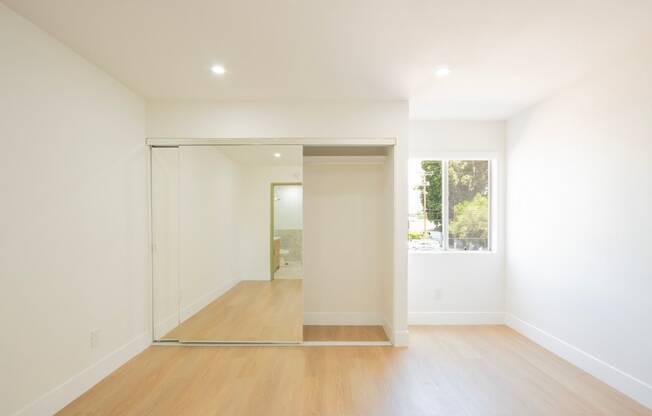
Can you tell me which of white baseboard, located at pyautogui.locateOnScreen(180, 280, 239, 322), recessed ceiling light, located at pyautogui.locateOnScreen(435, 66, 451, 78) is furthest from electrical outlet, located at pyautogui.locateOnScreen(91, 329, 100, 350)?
recessed ceiling light, located at pyautogui.locateOnScreen(435, 66, 451, 78)

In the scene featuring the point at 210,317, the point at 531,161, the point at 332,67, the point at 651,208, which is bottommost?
the point at 210,317

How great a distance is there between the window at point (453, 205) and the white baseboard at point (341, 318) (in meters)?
1.08

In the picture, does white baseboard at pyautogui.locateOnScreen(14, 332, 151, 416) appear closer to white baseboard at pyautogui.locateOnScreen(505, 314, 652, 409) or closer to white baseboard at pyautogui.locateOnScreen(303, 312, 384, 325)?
white baseboard at pyautogui.locateOnScreen(303, 312, 384, 325)

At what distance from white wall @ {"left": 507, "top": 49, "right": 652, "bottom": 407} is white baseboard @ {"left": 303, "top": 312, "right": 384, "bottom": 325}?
69.1 inches

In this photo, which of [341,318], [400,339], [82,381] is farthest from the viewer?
[341,318]

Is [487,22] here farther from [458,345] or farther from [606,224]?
[458,345]

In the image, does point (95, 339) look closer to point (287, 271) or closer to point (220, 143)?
point (287, 271)

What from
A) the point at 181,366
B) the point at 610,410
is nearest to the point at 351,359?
the point at 181,366

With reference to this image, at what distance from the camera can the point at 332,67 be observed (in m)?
2.72

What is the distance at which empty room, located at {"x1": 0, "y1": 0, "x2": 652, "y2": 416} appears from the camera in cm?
211

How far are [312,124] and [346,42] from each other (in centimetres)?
125

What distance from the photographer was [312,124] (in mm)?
3504

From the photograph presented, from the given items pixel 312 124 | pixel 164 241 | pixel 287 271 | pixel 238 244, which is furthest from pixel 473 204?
pixel 164 241

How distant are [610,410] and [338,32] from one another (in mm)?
3317
